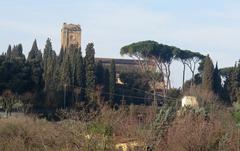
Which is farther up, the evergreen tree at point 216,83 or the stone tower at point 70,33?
the stone tower at point 70,33

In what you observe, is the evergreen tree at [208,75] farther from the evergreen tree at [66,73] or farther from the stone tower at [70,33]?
the stone tower at [70,33]

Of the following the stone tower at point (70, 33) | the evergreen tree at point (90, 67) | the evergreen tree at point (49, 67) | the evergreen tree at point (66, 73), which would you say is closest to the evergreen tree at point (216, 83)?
the evergreen tree at point (90, 67)

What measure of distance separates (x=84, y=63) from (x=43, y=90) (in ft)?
12.4

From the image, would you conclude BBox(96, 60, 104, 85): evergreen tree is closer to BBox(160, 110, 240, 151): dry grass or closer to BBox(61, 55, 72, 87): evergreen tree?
BBox(61, 55, 72, 87): evergreen tree

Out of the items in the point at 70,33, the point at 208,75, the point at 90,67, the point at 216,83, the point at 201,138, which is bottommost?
the point at 201,138

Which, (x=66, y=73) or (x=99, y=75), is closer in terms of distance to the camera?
(x=66, y=73)

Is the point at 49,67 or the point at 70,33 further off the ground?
the point at 70,33

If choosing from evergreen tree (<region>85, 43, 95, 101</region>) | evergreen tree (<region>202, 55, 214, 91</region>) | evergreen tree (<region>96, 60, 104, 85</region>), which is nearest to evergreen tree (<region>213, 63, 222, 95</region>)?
evergreen tree (<region>202, 55, 214, 91</region>)

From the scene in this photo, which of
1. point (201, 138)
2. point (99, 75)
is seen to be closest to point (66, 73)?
point (99, 75)

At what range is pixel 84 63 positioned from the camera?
37000mm

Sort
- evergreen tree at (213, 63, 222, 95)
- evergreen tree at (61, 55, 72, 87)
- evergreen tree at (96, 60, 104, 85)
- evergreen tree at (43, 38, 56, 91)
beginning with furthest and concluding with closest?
evergreen tree at (96, 60, 104, 85) < evergreen tree at (213, 63, 222, 95) < evergreen tree at (61, 55, 72, 87) < evergreen tree at (43, 38, 56, 91)

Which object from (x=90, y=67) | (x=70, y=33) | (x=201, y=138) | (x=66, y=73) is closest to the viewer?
(x=201, y=138)

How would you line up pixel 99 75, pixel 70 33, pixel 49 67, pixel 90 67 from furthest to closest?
pixel 70 33 < pixel 99 75 < pixel 49 67 < pixel 90 67

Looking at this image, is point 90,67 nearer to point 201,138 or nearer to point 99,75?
point 99,75
